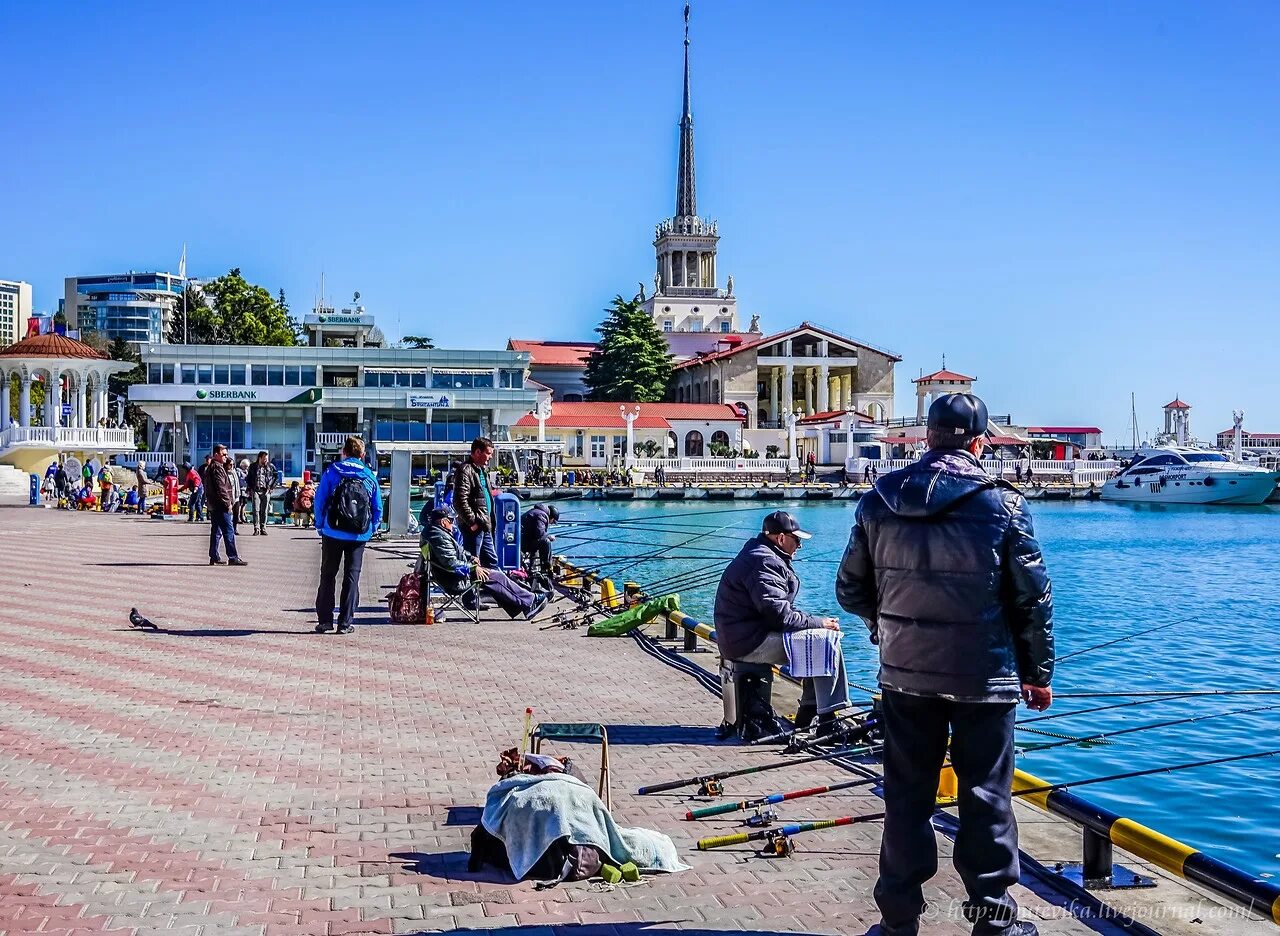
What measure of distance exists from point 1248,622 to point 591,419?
61.9 m

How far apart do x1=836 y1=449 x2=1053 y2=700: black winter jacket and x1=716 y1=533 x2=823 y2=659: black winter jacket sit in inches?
142

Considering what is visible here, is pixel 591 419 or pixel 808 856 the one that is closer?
pixel 808 856

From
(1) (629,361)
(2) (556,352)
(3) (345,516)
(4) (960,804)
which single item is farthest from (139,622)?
(2) (556,352)

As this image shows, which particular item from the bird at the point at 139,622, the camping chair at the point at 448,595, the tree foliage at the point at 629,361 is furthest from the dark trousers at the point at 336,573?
the tree foliage at the point at 629,361

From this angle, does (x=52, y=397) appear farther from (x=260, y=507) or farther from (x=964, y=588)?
(x=964, y=588)

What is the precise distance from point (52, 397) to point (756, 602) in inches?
1874

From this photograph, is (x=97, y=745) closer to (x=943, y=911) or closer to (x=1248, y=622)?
(x=943, y=911)

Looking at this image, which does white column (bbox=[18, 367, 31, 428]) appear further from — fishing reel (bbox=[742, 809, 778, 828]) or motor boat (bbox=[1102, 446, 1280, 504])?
motor boat (bbox=[1102, 446, 1280, 504])

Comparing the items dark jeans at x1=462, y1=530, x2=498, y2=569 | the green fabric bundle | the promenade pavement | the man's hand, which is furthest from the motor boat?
the man's hand

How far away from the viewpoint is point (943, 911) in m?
5.30

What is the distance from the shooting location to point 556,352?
360 feet

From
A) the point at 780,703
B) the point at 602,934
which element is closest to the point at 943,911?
the point at 602,934

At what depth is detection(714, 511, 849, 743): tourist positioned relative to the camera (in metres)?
8.41

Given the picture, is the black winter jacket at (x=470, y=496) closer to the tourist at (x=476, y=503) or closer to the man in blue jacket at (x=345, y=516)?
the tourist at (x=476, y=503)
